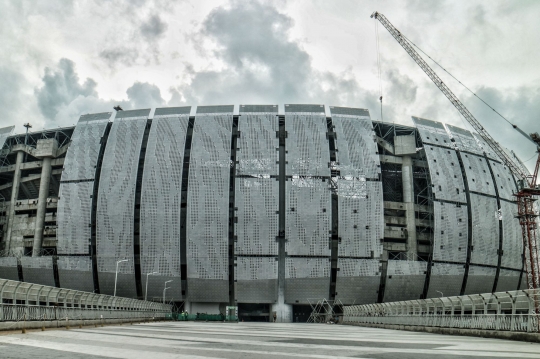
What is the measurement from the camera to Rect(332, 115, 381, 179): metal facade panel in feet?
206

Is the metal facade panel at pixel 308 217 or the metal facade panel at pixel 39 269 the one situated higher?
the metal facade panel at pixel 308 217

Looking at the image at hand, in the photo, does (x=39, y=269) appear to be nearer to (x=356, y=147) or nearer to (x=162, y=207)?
(x=162, y=207)

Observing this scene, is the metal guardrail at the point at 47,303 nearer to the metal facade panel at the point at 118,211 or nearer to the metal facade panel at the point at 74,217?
the metal facade panel at the point at 118,211

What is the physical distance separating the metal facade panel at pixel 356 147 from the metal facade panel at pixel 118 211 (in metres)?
30.5

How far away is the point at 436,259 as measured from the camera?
62.3m

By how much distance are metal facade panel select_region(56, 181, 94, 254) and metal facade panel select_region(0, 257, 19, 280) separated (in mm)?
8166

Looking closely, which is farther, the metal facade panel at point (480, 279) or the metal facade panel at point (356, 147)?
the metal facade panel at point (480, 279)

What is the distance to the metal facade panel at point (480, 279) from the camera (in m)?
65.1

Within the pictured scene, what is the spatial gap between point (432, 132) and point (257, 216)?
105 feet

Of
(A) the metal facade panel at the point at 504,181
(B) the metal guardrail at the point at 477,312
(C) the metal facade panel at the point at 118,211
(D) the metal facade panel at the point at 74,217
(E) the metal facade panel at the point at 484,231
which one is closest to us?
(B) the metal guardrail at the point at 477,312

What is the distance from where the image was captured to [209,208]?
61.1 m

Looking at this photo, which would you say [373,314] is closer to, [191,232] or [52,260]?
[191,232]

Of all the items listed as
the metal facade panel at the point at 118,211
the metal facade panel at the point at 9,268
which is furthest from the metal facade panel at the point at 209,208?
the metal facade panel at the point at 9,268

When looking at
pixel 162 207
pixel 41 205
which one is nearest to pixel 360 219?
pixel 162 207
